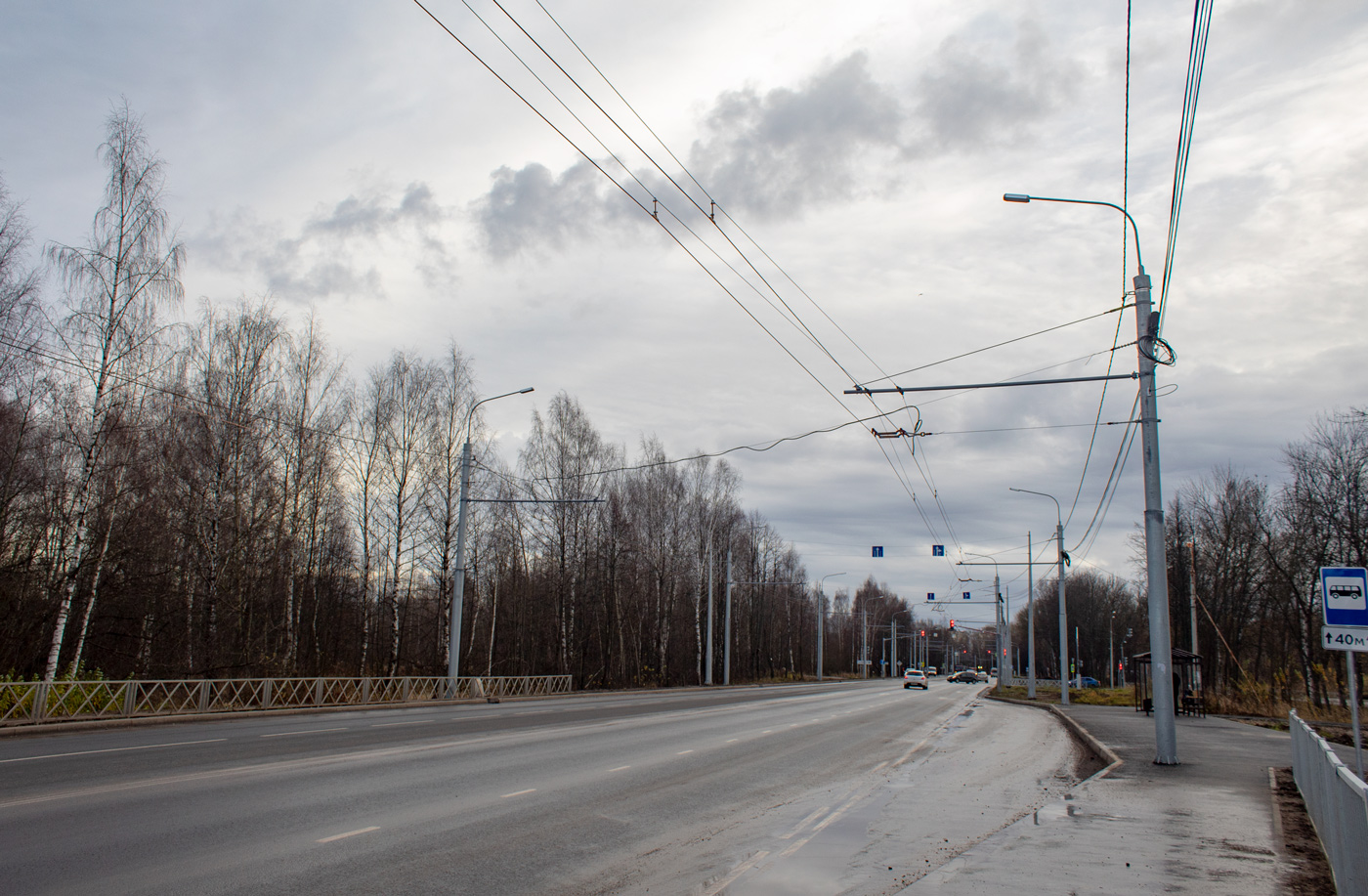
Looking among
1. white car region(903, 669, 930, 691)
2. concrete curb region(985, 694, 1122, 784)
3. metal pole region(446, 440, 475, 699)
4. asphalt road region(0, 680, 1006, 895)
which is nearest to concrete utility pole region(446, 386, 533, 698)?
metal pole region(446, 440, 475, 699)

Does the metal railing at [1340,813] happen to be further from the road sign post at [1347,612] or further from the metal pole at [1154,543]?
the metal pole at [1154,543]

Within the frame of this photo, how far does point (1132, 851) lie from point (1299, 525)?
4288 cm

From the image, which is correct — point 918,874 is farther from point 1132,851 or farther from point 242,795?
point 242,795

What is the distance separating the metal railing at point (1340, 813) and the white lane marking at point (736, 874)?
159 inches

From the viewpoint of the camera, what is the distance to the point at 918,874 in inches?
277

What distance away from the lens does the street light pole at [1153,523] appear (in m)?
14.9

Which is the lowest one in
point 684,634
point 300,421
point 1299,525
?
point 684,634

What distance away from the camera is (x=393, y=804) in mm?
9641

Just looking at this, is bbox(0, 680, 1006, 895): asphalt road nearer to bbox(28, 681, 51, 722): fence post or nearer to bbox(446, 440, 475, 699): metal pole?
bbox(28, 681, 51, 722): fence post

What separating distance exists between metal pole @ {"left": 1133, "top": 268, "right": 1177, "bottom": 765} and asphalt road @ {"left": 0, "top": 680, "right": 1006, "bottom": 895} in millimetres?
4626

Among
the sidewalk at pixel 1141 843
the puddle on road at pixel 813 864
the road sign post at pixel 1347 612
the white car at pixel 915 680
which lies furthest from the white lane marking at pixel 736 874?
the white car at pixel 915 680

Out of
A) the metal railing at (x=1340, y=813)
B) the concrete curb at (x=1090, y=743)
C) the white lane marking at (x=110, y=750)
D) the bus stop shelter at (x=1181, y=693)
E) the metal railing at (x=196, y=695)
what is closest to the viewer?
the metal railing at (x=1340, y=813)

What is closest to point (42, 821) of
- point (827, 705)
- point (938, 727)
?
point (938, 727)

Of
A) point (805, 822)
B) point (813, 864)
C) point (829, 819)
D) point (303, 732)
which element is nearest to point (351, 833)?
point (813, 864)
